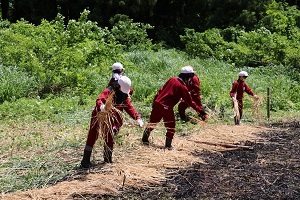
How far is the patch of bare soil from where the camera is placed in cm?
554

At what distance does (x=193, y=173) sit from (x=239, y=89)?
496 centimetres

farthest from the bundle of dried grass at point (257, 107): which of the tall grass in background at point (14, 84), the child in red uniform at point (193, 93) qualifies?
the tall grass in background at point (14, 84)

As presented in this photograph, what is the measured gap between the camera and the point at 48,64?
559 inches

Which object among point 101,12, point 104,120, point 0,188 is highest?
point 101,12

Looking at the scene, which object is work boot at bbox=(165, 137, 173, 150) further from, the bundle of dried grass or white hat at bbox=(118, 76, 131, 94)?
the bundle of dried grass

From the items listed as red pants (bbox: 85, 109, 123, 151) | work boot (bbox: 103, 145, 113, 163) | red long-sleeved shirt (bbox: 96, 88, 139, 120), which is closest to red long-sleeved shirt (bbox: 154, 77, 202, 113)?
red long-sleeved shirt (bbox: 96, 88, 139, 120)

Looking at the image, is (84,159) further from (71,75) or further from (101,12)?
(101,12)

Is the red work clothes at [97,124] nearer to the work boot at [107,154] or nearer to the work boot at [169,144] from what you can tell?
the work boot at [107,154]

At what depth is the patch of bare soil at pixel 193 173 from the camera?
5.54 metres

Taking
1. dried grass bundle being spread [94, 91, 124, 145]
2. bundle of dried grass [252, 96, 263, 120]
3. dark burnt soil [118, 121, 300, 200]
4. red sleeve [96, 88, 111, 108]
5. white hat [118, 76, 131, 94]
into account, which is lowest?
dark burnt soil [118, 121, 300, 200]

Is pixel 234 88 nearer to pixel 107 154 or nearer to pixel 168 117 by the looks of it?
pixel 168 117

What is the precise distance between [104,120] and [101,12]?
1980 cm

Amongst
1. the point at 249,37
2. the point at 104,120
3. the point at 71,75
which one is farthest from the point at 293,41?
the point at 104,120

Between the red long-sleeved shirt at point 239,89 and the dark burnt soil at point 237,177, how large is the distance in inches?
114
